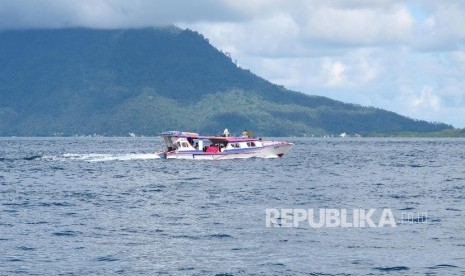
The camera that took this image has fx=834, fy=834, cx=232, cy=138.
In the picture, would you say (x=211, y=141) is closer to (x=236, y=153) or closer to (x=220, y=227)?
(x=236, y=153)

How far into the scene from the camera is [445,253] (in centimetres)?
4081

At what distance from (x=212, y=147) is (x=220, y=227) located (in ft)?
257

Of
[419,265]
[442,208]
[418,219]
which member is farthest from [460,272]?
[442,208]

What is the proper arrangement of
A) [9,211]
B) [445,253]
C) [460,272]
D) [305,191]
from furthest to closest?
[305,191] → [9,211] → [445,253] → [460,272]

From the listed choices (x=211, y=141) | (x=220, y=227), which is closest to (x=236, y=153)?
(x=211, y=141)

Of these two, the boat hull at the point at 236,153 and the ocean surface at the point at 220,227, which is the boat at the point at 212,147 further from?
the ocean surface at the point at 220,227

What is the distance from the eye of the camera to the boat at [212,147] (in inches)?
4985

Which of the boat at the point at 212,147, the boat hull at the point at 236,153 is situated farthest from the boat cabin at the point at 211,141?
the boat hull at the point at 236,153

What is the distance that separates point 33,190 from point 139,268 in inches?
1675

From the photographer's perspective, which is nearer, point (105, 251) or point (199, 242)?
point (105, 251)

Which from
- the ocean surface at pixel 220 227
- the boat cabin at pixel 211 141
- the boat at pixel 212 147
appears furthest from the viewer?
the boat cabin at pixel 211 141

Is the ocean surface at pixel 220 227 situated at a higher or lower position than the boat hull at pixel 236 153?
lower

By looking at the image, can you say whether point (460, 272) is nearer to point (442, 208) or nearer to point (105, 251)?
point (105, 251)

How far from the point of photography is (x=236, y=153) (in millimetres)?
127938
